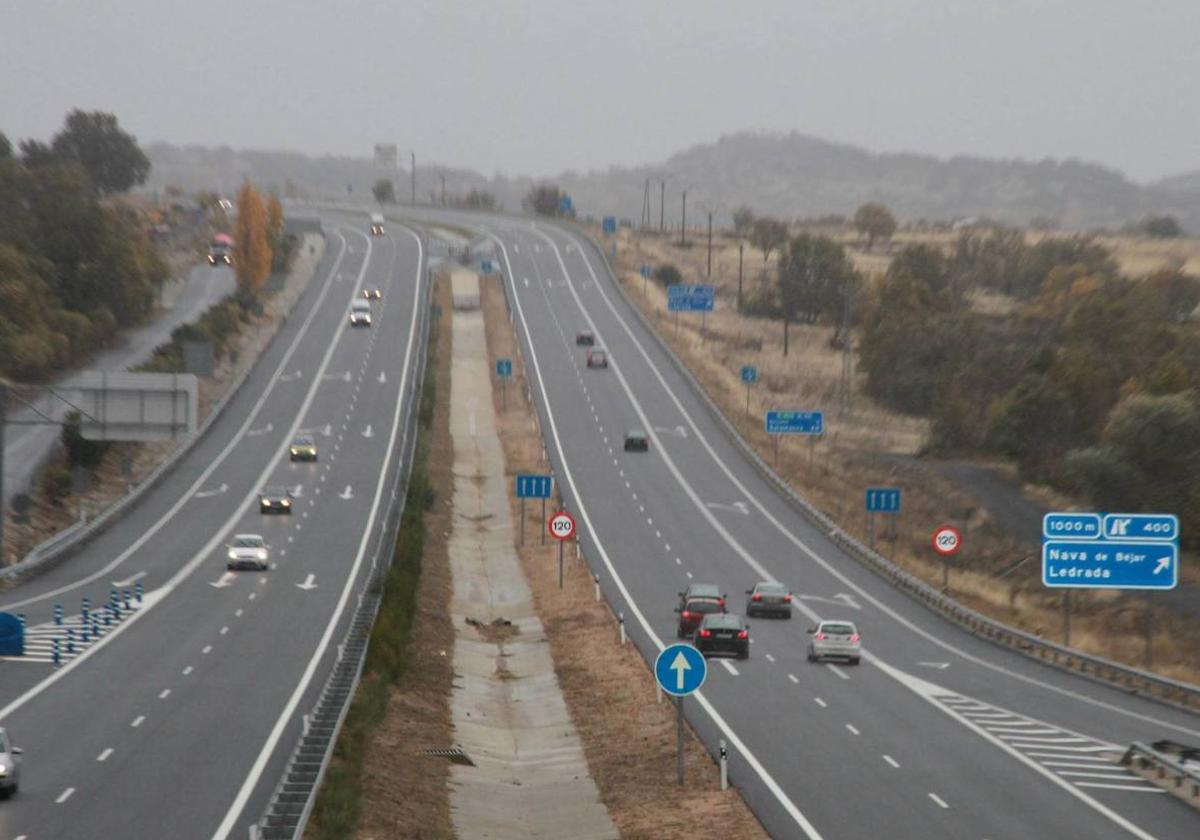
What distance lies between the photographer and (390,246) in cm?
17575

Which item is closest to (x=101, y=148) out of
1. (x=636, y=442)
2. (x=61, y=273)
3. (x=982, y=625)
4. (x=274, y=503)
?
(x=61, y=273)

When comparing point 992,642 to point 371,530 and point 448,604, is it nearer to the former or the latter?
point 448,604

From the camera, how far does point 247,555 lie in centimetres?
5712

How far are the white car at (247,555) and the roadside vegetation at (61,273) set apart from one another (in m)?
33.4

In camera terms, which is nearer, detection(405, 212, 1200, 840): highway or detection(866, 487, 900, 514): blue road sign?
Result: detection(405, 212, 1200, 840): highway

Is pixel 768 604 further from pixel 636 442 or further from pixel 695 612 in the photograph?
pixel 636 442

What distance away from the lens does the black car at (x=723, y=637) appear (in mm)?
43781

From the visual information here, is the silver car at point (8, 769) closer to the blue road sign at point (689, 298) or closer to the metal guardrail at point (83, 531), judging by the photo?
the metal guardrail at point (83, 531)

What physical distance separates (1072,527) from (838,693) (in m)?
9.32

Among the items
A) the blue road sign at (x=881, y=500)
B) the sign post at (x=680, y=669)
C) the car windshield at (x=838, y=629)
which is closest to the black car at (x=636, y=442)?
the blue road sign at (x=881, y=500)

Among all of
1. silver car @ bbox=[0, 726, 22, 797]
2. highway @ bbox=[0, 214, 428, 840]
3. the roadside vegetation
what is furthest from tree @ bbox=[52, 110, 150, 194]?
silver car @ bbox=[0, 726, 22, 797]

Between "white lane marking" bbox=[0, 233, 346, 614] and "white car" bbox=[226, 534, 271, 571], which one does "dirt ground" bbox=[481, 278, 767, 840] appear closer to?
"white car" bbox=[226, 534, 271, 571]

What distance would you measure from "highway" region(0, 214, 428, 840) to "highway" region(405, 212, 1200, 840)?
8.21 metres

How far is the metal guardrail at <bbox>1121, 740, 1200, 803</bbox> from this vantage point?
26578 millimetres
